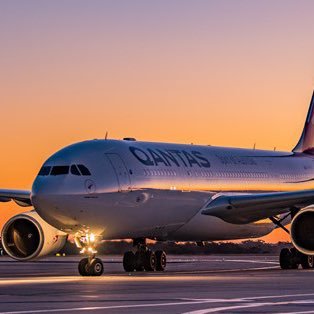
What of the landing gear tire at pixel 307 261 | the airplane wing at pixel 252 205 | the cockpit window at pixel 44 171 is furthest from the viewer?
the landing gear tire at pixel 307 261

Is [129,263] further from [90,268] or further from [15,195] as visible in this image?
[90,268]

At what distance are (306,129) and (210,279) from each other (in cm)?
2047

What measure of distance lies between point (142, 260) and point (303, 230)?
560 centimetres

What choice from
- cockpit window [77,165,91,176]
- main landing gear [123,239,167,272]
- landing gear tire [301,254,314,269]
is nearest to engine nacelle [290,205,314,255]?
landing gear tire [301,254,314,269]

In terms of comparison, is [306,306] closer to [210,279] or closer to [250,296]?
[250,296]

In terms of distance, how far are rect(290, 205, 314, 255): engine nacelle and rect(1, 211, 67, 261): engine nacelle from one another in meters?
7.36

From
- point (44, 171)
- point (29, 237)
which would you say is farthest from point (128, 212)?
point (29, 237)

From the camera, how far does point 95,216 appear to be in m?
31.6

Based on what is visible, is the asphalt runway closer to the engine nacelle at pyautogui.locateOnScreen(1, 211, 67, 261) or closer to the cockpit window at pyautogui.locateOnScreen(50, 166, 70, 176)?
the cockpit window at pyautogui.locateOnScreen(50, 166, 70, 176)

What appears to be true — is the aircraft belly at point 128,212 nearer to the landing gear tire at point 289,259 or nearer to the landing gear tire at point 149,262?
the landing gear tire at point 149,262

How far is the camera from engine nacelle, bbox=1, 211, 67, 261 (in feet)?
111

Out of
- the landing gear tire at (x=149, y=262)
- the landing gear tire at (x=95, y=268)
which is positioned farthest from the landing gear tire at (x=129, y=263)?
the landing gear tire at (x=95, y=268)

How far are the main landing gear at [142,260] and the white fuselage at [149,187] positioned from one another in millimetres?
720

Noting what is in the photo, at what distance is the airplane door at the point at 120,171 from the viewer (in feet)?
106
